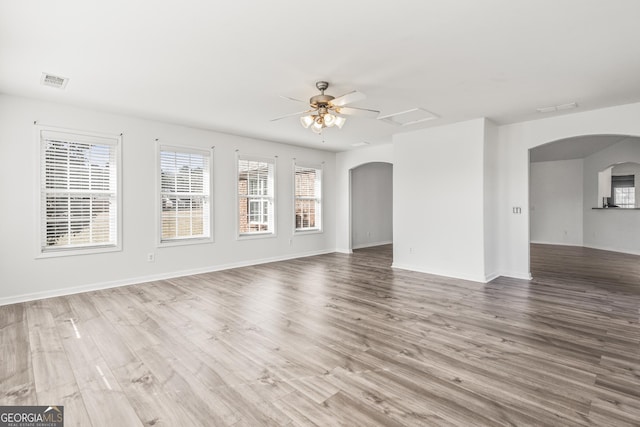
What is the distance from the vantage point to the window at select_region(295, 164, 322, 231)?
309 inches

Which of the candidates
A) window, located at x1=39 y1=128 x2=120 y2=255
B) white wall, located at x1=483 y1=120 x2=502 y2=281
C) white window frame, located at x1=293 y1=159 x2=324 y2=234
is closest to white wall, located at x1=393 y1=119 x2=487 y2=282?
white wall, located at x1=483 y1=120 x2=502 y2=281

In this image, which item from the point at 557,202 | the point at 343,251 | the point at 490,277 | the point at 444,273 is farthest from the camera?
the point at 557,202

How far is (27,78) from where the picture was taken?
3.59 meters

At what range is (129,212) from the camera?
5125 millimetres

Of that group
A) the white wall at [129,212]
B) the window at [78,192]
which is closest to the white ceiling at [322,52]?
the white wall at [129,212]

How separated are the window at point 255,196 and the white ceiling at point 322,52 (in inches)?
85.4

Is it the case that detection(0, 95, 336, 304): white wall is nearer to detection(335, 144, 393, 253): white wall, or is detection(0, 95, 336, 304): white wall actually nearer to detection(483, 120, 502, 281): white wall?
detection(335, 144, 393, 253): white wall

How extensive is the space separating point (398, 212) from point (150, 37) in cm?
509

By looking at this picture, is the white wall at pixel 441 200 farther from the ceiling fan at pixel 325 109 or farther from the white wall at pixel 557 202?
the white wall at pixel 557 202

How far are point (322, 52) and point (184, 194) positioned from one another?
13.0 ft

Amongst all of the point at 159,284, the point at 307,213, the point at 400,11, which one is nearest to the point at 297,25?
the point at 400,11

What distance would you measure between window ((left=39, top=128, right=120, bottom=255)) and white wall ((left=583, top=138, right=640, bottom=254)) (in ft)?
37.6

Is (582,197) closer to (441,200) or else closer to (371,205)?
(371,205)

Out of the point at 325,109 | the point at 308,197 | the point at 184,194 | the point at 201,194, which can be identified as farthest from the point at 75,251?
the point at 308,197
